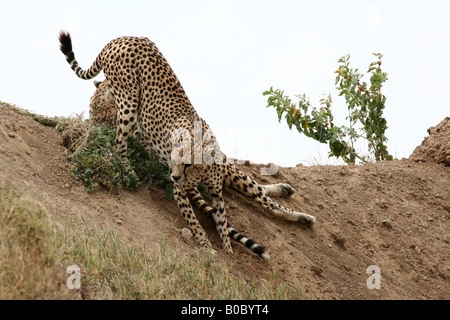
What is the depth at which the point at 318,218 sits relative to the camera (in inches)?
285

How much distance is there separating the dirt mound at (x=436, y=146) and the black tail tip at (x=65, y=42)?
16.7ft

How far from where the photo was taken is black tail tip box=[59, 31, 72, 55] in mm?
7445

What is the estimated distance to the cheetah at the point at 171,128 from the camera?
243 inches

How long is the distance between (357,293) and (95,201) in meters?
2.78

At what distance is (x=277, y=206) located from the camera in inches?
275

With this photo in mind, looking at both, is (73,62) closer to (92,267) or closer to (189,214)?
(189,214)

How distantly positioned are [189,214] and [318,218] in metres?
1.83

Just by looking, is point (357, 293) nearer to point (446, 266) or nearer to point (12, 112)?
point (446, 266)

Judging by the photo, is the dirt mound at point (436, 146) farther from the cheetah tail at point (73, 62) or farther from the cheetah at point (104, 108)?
the cheetah tail at point (73, 62)

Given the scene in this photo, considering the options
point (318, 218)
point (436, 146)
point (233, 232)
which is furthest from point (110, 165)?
point (436, 146)

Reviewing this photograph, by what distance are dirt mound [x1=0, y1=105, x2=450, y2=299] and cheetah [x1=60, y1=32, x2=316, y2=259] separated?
0.19 metres
